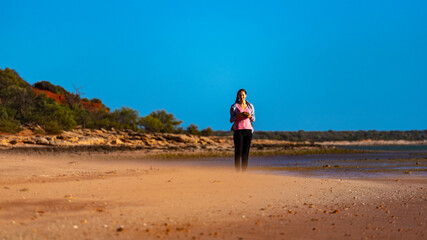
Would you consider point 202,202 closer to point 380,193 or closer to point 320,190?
point 320,190

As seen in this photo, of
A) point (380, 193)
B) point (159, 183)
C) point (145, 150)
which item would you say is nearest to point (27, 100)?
point (145, 150)

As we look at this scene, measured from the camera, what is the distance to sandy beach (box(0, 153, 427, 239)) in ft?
16.6

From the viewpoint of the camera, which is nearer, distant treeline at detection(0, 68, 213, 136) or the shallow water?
the shallow water

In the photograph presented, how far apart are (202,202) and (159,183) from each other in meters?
2.28

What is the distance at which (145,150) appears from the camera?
96.0 ft

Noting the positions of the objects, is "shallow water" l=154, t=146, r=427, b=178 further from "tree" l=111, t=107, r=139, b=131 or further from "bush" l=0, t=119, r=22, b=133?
"tree" l=111, t=107, r=139, b=131

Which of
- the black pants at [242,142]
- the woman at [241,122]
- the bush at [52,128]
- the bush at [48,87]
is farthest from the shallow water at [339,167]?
the bush at [48,87]

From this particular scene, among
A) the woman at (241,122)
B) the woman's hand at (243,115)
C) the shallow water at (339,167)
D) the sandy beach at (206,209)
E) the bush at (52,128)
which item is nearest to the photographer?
the sandy beach at (206,209)

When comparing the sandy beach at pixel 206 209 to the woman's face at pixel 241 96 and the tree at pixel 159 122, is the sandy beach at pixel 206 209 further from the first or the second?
the tree at pixel 159 122

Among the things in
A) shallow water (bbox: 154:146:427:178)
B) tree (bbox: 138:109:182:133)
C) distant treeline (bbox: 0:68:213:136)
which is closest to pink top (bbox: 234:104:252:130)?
shallow water (bbox: 154:146:427:178)

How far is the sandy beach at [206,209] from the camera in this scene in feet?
16.6

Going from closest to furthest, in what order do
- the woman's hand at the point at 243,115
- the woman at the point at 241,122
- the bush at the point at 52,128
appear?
the woman's hand at the point at 243,115 < the woman at the point at 241,122 < the bush at the point at 52,128

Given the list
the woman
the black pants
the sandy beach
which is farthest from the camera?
the black pants

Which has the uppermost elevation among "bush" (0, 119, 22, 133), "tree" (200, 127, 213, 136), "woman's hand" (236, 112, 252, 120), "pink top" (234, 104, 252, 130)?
"tree" (200, 127, 213, 136)
